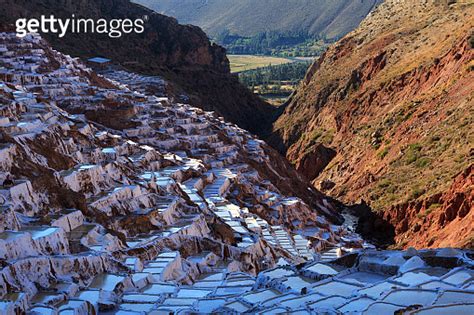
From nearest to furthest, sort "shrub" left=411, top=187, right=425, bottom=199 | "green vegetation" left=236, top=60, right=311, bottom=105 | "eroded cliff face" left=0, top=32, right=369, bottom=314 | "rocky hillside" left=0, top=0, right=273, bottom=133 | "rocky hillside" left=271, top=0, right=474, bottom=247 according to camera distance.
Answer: "eroded cliff face" left=0, top=32, right=369, bottom=314 < "rocky hillside" left=271, top=0, right=474, bottom=247 < "shrub" left=411, top=187, right=425, bottom=199 < "rocky hillside" left=0, top=0, right=273, bottom=133 < "green vegetation" left=236, top=60, right=311, bottom=105

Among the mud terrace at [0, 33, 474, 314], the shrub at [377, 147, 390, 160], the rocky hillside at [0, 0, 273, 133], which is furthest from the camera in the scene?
the rocky hillside at [0, 0, 273, 133]

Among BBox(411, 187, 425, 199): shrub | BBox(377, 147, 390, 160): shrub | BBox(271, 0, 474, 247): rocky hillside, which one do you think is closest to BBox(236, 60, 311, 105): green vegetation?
BBox(271, 0, 474, 247): rocky hillside

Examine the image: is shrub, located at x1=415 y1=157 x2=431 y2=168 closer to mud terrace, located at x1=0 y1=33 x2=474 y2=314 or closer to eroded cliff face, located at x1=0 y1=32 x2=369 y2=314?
eroded cliff face, located at x1=0 y1=32 x2=369 y2=314

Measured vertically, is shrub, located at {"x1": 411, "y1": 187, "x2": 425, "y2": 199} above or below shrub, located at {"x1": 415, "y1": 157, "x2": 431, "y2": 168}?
below

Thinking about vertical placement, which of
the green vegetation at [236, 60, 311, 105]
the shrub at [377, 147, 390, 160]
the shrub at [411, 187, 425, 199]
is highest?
the green vegetation at [236, 60, 311, 105]

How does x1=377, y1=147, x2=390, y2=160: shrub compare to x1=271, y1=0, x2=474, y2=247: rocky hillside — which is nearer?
x1=271, y1=0, x2=474, y2=247: rocky hillside

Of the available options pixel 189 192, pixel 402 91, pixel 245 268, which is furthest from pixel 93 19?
pixel 245 268

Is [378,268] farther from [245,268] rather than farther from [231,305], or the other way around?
[245,268]
